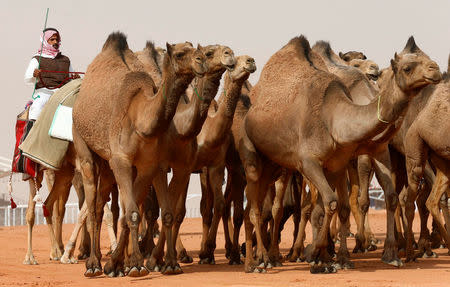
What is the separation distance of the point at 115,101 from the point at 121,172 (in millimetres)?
980

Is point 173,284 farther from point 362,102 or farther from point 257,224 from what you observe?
point 362,102

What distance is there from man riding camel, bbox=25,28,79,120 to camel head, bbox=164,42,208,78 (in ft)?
12.4

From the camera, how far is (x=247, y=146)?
12312mm

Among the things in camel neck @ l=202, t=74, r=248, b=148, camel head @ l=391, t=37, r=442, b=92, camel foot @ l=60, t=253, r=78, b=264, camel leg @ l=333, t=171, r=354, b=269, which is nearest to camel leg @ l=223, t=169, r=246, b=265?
camel neck @ l=202, t=74, r=248, b=148

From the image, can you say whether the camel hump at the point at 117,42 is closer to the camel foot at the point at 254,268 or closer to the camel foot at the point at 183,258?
the camel foot at the point at 183,258

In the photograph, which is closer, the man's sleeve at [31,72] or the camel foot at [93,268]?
the camel foot at [93,268]

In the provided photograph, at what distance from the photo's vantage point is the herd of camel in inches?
416

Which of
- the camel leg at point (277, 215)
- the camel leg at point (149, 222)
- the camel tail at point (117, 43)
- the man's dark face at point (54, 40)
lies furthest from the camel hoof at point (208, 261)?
the man's dark face at point (54, 40)

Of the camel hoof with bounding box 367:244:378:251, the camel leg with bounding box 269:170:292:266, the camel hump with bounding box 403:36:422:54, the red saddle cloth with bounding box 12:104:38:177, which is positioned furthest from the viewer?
the camel hoof with bounding box 367:244:378:251

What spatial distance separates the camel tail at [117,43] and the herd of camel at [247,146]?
2 cm

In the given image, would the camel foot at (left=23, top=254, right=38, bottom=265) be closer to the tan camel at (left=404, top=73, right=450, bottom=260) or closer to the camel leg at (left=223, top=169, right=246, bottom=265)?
the camel leg at (left=223, top=169, right=246, bottom=265)

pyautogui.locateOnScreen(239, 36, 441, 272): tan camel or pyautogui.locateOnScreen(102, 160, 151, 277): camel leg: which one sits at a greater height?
pyautogui.locateOnScreen(239, 36, 441, 272): tan camel

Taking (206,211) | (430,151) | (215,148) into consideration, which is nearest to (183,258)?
(206,211)

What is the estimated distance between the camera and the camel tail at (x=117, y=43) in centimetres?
1255
